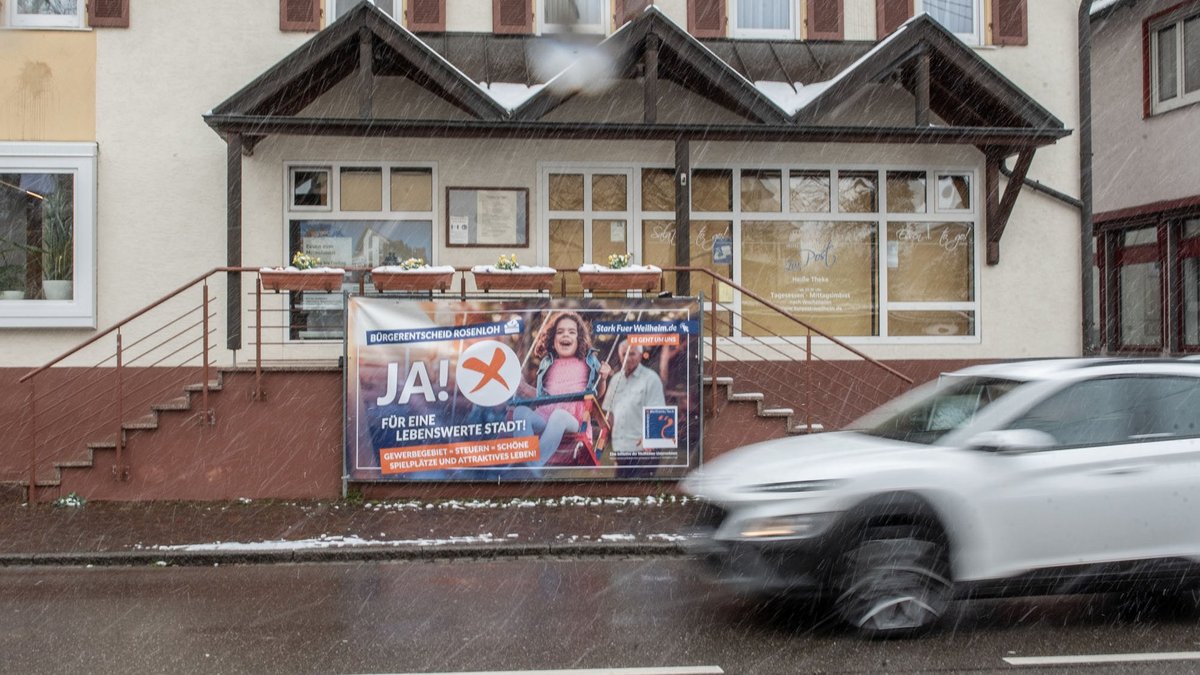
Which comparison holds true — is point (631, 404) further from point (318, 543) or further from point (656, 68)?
point (656, 68)

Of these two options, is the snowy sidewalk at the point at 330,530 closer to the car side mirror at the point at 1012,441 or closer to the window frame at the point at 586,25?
the car side mirror at the point at 1012,441

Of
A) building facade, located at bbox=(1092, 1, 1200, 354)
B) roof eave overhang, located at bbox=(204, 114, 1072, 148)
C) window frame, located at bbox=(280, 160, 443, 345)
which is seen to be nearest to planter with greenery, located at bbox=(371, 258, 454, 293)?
roof eave overhang, located at bbox=(204, 114, 1072, 148)

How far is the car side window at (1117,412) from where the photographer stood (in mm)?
6133

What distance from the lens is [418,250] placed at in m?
12.7

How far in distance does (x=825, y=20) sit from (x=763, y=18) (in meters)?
0.78

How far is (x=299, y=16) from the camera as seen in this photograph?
12641 millimetres

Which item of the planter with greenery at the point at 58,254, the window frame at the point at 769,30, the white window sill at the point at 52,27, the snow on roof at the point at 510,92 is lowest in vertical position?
the planter with greenery at the point at 58,254

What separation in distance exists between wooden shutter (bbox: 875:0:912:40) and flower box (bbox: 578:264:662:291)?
483 cm

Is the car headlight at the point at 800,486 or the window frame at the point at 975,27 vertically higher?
the window frame at the point at 975,27

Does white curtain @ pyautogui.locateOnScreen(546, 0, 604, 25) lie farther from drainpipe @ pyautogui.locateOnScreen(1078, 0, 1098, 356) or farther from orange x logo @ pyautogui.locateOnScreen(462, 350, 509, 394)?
drainpipe @ pyautogui.locateOnScreen(1078, 0, 1098, 356)

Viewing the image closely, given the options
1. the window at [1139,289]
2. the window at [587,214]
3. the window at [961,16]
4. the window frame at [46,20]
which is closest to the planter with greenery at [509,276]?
the window at [587,214]

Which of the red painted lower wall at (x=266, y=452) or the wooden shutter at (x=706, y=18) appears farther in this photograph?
the wooden shutter at (x=706, y=18)

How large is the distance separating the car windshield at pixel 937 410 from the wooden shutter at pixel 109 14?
32.4 feet

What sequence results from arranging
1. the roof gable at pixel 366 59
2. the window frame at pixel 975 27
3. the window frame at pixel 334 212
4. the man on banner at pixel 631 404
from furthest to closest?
the window frame at pixel 975 27 → the window frame at pixel 334 212 → the roof gable at pixel 366 59 → the man on banner at pixel 631 404
